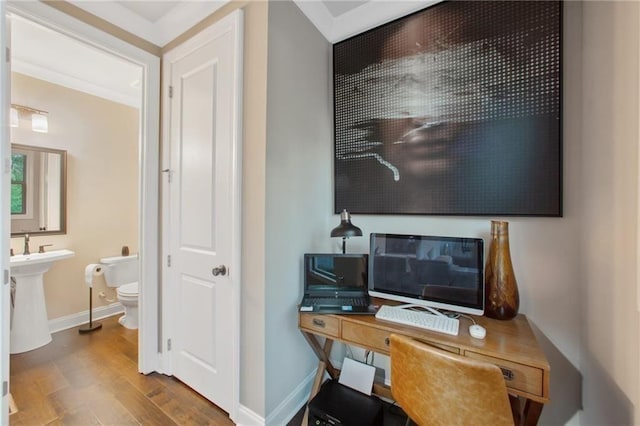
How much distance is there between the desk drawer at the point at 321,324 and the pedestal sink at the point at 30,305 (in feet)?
8.00

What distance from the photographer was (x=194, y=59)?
5.77 feet

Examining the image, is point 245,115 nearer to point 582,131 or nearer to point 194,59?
point 194,59

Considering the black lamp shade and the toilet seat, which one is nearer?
the black lamp shade

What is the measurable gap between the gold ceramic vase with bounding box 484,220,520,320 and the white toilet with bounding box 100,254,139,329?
301 cm

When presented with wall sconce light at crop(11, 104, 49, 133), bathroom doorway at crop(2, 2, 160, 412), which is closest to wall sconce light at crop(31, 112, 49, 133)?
wall sconce light at crop(11, 104, 49, 133)

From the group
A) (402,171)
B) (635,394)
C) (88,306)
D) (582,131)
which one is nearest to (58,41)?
(88,306)

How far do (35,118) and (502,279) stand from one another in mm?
3950

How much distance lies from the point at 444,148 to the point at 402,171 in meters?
0.28

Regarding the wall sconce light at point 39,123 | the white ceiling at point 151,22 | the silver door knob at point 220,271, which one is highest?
the white ceiling at point 151,22

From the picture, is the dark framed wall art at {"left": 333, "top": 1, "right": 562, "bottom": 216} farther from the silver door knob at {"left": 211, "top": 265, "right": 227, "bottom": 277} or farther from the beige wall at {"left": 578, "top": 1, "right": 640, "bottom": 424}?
the silver door knob at {"left": 211, "top": 265, "right": 227, "bottom": 277}

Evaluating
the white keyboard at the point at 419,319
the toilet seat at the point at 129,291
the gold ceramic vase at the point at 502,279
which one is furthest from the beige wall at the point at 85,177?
the gold ceramic vase at the point at 502,279

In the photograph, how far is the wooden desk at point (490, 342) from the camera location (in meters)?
0.97

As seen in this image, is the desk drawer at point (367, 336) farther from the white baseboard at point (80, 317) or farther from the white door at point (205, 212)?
the white baseboard at point (80, 317)

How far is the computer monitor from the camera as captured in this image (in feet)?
4.27
